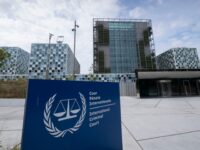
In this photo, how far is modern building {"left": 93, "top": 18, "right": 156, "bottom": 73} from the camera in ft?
137

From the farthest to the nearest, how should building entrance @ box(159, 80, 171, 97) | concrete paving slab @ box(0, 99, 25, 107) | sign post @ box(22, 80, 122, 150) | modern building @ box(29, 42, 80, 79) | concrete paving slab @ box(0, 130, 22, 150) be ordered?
modern building @ box(29, 42, 80, 79) → building entrance @ box(159, 80, 171, 97) → concrete paving slab @ box(0, 99, 25, 107) → concrete paving slab @ box(0, 130, 22, 150) → sign post @ box(22, 80, 122, 150)

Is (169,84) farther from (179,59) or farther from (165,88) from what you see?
(179,59)

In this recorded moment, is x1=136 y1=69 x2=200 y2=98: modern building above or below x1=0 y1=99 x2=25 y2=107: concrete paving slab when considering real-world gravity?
above

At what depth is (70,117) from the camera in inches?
60.3

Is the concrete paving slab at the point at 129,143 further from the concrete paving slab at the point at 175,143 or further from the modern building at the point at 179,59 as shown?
the modern building at the point at 179,59

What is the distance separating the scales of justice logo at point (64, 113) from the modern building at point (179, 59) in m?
77.4

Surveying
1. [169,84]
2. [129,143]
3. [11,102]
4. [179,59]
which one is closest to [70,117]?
[129,143]

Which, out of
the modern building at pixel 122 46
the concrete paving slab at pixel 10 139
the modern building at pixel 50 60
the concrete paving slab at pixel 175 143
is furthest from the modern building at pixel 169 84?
the modern building at pixel 50 60

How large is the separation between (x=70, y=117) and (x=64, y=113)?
10cm

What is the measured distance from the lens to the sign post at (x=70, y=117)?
1.23 meters

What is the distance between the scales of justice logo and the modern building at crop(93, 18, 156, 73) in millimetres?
37905

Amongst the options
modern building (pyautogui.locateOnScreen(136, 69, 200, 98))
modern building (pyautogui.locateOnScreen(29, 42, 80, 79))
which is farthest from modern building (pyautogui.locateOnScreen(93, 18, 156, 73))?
modern building (pyautogui.locateOnScreen(136, 69, 200, 98))

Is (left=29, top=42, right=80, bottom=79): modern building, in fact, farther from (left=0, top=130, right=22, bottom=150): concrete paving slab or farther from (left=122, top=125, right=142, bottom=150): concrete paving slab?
(left=122, top=125, right=142, bottom=150): concrete paving slab

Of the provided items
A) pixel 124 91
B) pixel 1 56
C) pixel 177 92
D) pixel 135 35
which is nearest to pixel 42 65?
pixel 135 35
